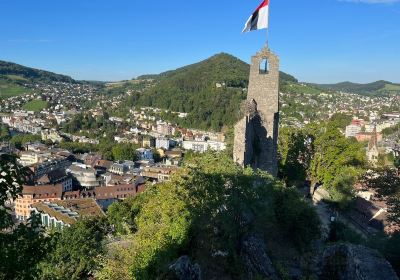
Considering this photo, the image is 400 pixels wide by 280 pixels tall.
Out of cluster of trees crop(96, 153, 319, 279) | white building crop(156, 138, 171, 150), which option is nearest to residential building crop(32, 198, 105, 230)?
cluster of trees crop(96, 153, 319, 279)

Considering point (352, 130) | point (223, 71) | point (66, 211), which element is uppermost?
point (223, 71)

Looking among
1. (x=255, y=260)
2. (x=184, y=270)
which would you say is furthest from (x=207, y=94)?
(x=184, y=270)

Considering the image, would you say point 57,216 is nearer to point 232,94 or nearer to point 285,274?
point 285,274

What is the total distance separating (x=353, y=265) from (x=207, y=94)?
141 meters

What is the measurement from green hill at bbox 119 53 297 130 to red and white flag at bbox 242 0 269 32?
95394mm

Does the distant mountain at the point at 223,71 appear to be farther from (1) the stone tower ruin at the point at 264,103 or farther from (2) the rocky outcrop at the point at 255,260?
(2) the rocky outcrop at the point at 255,260

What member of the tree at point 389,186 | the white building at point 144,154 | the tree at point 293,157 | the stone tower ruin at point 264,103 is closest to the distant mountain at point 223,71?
the white building at point 144,154

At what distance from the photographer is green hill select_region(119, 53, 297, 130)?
132m

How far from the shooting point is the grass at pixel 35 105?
177750 millimetres

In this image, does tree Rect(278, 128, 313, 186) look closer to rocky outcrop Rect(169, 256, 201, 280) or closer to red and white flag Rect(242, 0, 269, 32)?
red and white flag Rect(242, 0, 269, 32)

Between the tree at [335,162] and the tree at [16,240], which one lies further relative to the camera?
the tree at [335,162]

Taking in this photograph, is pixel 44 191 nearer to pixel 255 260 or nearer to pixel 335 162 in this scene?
pixel 335 162

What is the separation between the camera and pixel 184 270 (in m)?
7.79

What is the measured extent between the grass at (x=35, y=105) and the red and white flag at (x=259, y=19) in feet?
582
